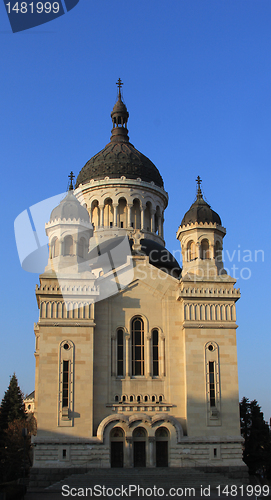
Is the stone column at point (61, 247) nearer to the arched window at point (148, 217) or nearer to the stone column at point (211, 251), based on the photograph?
the stone column at point (211, 251)

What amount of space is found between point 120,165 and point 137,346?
1828cm

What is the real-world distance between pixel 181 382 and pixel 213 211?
39.4ft

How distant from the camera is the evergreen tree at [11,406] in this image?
169 feet

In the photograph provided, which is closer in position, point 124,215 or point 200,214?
point 200,214

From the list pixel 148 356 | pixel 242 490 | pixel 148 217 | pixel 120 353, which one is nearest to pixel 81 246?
pixel 120 353

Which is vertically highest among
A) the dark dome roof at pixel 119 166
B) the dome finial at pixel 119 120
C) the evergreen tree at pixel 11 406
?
the dome finial at pixel 119 120

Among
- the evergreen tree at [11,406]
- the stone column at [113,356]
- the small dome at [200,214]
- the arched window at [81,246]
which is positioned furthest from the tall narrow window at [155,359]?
the evergreen tree at [11,406]

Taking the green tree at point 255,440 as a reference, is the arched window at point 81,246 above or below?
above

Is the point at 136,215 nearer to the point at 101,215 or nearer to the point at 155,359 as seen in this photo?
the point at 101,215

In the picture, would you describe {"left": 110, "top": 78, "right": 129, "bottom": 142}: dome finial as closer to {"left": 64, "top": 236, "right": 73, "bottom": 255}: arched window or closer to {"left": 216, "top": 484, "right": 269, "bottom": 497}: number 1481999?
{"left": 64, "top": 236, "right": 73, "bottom": 255}: arched window

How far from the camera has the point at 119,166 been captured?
47.2 m

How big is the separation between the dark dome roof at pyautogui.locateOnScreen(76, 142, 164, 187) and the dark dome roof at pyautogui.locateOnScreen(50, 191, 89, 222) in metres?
10.5

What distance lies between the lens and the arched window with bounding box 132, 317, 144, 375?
112 ft

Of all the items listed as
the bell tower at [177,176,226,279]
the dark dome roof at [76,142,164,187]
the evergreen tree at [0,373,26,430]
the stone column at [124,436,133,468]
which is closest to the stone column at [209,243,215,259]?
the bell tower at [177,176,226,279]
